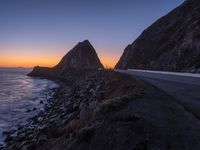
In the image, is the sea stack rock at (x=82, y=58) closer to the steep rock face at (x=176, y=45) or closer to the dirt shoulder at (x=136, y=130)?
the steep rock face at (x=176, y=45)

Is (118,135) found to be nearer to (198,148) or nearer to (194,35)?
(198,148)

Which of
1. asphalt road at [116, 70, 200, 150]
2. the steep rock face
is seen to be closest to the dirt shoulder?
asphalt road at [116, 70, 200, 150]

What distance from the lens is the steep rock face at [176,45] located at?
41125mm

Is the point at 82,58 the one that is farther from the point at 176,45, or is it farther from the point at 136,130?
the point at 136,130

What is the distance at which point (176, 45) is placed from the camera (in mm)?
48688

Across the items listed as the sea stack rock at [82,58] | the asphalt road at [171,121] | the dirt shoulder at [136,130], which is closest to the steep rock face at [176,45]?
the asphalt road at [171,121]

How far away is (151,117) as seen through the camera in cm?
823

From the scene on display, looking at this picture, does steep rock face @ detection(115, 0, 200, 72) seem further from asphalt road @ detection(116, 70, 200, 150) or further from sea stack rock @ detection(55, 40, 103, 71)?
sea stack rock @ detection(55, 40, 103, 71)

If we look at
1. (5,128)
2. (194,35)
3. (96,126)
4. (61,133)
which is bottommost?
(5,128)

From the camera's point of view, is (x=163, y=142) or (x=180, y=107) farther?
(x=180, y=107)

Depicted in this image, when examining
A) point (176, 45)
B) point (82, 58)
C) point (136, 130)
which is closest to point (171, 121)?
point (136, 130)

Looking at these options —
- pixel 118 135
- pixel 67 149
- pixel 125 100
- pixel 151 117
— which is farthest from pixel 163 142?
pixel 125 100

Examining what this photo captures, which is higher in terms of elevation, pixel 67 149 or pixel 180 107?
pixel 180 107

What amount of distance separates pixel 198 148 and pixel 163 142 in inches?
31.8
